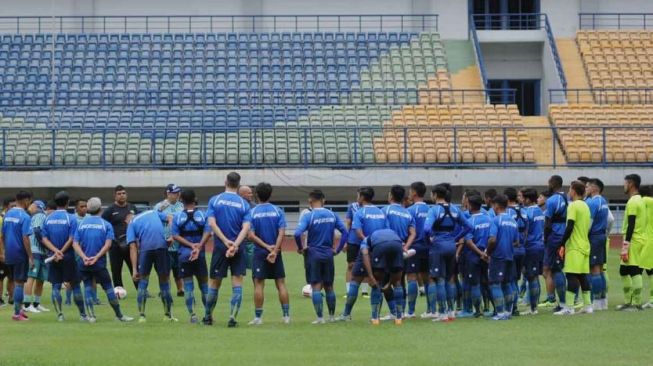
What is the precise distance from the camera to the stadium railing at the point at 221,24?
4631cm

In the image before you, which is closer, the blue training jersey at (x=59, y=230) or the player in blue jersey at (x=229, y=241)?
the player in blue jersey at (x=229, y=241)

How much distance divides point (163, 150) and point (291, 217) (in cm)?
407

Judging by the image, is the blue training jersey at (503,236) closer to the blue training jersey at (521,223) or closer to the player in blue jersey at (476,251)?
the player in blue jersey at (476,251)

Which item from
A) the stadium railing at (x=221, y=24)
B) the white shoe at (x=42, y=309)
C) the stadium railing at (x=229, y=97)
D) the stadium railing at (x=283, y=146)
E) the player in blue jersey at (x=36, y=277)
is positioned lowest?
the white shoe at (x=42, y=309)

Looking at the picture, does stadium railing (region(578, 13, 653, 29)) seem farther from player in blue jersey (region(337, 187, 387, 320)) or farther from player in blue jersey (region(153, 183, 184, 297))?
player in blue jersey (region(337, 187, 387, 320))

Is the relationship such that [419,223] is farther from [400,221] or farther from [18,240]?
[18,240]

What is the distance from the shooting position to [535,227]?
62.0 feet

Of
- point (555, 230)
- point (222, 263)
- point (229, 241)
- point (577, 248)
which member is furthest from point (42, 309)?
point (577, 248)

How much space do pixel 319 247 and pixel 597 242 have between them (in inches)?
162

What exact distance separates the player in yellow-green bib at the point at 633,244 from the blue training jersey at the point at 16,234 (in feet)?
27.6

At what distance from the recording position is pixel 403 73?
43375 mm

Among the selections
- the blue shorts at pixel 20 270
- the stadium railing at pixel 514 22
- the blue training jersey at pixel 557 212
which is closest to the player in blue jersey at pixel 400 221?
the blue training jersey at pixel 557 212

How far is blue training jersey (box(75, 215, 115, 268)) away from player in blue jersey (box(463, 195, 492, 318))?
4.78 m

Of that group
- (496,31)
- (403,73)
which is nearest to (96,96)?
(403,73)
